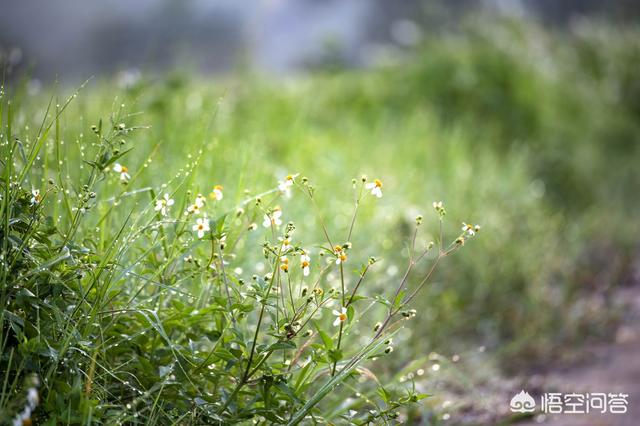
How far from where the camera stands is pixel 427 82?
594cm

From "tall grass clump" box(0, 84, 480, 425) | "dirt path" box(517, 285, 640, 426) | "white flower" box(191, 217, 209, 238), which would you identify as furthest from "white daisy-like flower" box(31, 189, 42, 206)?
"dirt path" box(517, 285, 640, 426)

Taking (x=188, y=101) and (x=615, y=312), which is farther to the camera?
(x=188, y=101)

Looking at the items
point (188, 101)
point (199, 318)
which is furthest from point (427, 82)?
point (199, 318)

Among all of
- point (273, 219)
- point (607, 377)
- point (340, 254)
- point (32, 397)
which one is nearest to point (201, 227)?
point (273, 219)

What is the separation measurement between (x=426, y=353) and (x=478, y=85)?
326cm

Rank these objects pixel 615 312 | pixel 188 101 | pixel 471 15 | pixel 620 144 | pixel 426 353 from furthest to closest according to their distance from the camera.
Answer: pixel 471 15
pixel 620 144
pixel 188 101
pixel 615 312
pixel 426 353

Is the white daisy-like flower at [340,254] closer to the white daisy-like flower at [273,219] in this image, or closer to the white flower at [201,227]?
the white daisy-like flower at [273,219]

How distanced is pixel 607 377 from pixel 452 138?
217 cm

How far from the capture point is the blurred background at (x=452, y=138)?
3133mm

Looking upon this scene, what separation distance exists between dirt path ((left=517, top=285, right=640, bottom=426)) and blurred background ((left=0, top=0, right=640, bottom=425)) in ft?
0.04

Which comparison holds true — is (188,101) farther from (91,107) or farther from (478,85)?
(478,85)

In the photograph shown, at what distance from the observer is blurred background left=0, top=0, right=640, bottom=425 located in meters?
3.13

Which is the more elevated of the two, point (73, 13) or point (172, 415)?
point (73, 13)

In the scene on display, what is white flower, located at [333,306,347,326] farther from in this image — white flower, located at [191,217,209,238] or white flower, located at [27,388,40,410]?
white flower, located at [27,388,40,410]
